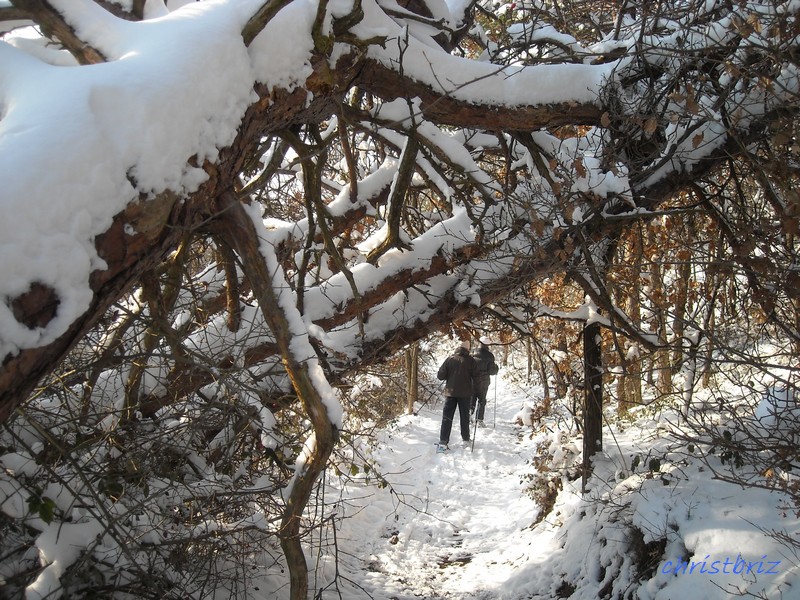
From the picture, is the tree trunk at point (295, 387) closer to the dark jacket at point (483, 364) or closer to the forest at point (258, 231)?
the forest at point (258, 231)

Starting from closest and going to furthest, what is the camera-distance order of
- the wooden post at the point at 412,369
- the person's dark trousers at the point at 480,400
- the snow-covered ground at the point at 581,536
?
the snow-covered ground at the point at 581,536 < the wooden post at the point at 412,369 < the person's dark trousers at the point at 480,400

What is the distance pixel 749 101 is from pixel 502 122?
1669mm

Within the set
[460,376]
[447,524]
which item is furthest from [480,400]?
[447,524]

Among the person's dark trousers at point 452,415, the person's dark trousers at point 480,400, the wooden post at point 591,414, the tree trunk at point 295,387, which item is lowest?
the tree trunk at point 295,387

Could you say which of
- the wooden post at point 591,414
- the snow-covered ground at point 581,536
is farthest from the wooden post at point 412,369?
the wooden post at point 591,414

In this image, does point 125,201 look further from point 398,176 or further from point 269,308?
point 398,176

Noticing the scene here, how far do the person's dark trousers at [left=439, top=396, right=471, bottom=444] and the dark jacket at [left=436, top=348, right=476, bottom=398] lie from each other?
19 centimetres

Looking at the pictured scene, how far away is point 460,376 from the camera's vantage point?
9133 mm

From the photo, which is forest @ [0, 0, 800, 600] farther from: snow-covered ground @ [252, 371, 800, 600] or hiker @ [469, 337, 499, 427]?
hiker @ [469, 337, 499, 427]

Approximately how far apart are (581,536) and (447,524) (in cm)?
261

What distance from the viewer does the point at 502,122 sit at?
11.7 ft

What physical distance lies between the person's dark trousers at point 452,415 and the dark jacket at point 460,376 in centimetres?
19

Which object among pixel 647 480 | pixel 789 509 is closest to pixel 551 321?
pixel 647 480

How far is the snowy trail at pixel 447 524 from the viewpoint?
533 centimetres
